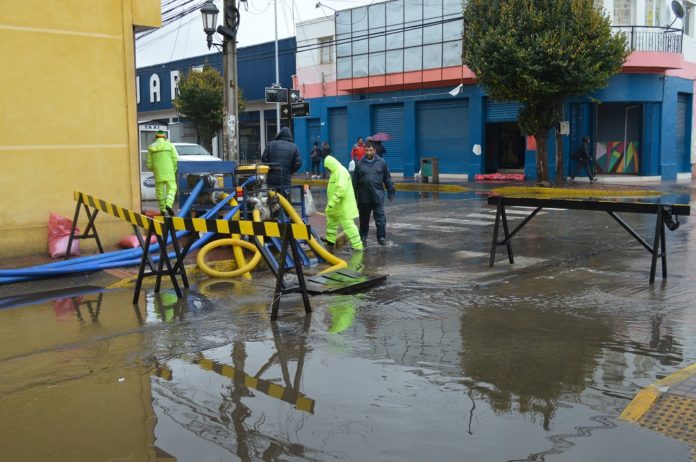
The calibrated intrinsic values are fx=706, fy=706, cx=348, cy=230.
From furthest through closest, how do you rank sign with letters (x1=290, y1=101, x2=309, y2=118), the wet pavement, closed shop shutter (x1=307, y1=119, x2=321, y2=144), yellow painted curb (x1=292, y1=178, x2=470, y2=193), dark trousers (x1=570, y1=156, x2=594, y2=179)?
closed shop shutter (x1=307, y1=119, x2=321, y2=144)
dark trousers (x1=570, y1=156, x2=594, y2=179)
yellow painted curb (x1=292, y1=178, x2=470, y2=193)
sign with letters (x1=290, y1=101, x2=309, y2=118)
the wet pavement

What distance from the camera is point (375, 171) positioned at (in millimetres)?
11922

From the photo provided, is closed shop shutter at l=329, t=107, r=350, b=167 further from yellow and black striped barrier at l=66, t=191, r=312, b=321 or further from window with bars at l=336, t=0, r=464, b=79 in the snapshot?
yellow and black striped barrier at l=66, t=191, r=312, b=321

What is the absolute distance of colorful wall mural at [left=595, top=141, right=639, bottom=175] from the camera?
28312mm

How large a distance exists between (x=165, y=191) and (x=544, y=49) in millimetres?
13165

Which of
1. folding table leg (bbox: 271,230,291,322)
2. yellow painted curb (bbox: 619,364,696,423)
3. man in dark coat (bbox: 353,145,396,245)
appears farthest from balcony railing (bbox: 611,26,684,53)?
yellow painted curb (bbox: 619,364,696,423)

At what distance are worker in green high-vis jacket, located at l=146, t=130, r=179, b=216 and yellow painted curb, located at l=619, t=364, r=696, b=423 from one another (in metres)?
11.0

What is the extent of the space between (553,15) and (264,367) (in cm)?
1989

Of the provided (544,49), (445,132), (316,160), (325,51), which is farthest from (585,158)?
(325,51)

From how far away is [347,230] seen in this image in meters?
11.1

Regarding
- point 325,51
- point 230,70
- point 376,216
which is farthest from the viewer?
point 325,51

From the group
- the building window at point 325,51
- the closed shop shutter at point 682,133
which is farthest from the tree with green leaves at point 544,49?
the building window at point 325,51

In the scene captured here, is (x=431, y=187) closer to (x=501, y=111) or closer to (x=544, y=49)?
(x=501, y=111)

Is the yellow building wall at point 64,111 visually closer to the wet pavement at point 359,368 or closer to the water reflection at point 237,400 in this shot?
the wet pavement at point 359,368

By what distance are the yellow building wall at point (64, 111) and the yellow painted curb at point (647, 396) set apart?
8.80 meters
